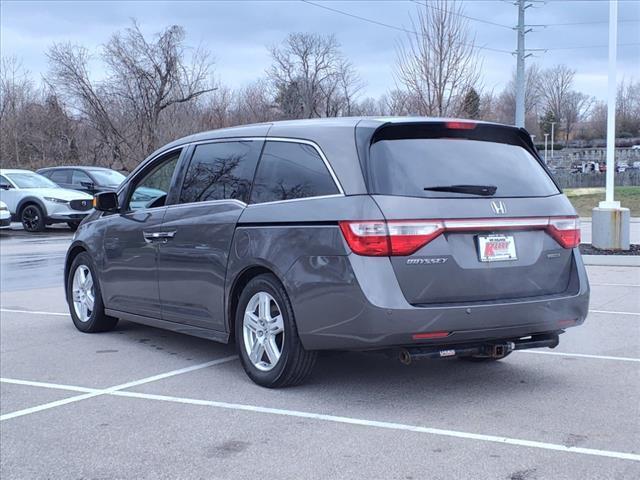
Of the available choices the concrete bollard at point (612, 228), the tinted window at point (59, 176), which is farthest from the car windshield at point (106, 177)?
the concrete bollard at point (612, 228)

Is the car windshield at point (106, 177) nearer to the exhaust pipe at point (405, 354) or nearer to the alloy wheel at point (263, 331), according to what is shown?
the alloy wheel at point (263, 331)

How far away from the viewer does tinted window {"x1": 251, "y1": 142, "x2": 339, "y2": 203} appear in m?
5.21

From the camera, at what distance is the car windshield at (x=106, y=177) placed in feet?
75.5

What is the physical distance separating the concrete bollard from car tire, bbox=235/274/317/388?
1050 centimetres

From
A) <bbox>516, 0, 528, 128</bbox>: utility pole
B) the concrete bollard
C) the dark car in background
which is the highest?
<bbox>516, 0, 528, 128</bbox>: utility pole

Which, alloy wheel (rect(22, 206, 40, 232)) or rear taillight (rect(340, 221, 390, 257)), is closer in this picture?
rear taillight (rect(340, 221, 390, 257))

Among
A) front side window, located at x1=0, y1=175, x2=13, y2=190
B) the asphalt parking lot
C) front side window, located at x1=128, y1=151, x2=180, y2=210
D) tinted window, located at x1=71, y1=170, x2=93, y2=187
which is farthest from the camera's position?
tinted window, located at x1=71, y1=170, x2=93, y2=187

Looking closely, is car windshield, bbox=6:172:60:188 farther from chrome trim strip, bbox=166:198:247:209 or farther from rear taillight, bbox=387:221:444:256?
rear taillight, bbox=387:221:444:256

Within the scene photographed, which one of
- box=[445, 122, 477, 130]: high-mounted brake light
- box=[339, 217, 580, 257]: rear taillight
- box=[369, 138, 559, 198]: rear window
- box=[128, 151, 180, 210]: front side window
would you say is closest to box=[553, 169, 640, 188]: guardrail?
box=[128, 151, 180, 210]: front side window

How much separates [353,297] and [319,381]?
1.16 m

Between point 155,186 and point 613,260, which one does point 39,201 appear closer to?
point 613,260

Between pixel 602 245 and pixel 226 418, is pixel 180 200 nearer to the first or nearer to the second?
pixel 226 418

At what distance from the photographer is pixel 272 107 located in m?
45.9

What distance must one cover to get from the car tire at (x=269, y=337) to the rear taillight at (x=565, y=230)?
5.89ft
